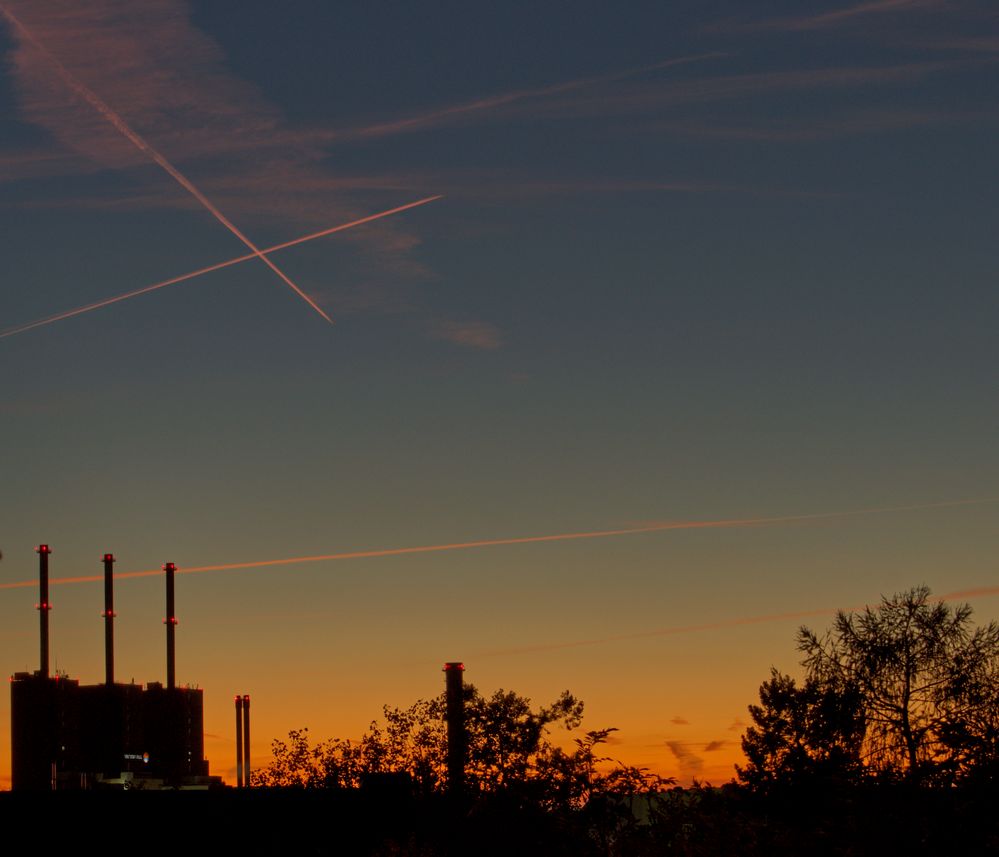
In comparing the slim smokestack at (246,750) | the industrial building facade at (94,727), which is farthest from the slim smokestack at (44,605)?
the slim smokestack at (246,750)

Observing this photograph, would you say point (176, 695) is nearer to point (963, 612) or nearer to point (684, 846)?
point (963, 612)

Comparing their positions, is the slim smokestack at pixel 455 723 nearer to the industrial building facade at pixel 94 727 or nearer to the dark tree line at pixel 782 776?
the dark tree line at pixel 782 776

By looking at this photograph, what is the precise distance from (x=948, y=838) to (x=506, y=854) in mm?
13735

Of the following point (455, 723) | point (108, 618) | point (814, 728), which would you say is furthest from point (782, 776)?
point (108, 618)

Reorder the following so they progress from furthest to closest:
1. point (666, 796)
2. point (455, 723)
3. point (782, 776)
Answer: point (455, 723), point (782, 776), point (666, 796)

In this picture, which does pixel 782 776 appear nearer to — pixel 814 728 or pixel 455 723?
pixel 814 728

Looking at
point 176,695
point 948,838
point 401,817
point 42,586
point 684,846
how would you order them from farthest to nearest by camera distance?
1. point 176,695
2. point 42,586
3. point 401,817
4. point 948,838
5. point 684,846

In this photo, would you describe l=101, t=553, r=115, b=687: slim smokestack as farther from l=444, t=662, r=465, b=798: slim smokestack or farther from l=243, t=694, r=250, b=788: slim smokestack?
l=444, t=662, r=465, b=798: slim smokestack

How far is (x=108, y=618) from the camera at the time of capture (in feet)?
278

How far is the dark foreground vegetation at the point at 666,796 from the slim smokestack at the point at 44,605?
63.6 ft

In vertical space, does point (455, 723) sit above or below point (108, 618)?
below

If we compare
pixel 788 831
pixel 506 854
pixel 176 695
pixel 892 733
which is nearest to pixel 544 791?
pixel 506 854

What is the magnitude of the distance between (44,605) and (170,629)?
27.1 ft

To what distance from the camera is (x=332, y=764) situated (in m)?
83.6
